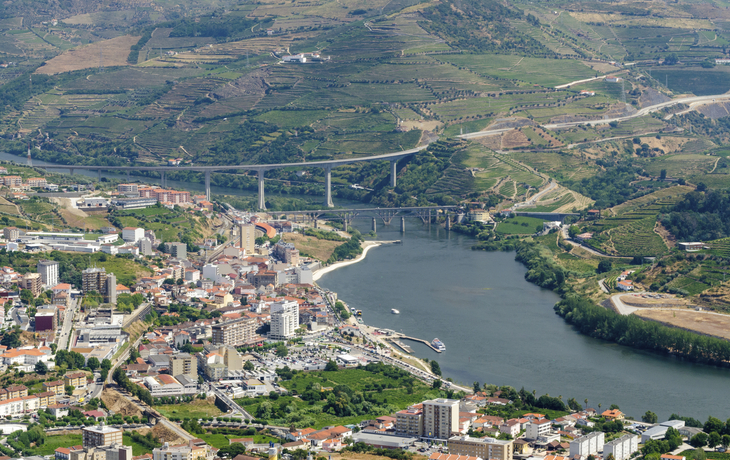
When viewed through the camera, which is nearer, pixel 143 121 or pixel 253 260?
pixel 253 260

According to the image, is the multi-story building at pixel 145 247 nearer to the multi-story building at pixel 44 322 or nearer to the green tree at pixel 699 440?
the multi-story building at pixel 44 322

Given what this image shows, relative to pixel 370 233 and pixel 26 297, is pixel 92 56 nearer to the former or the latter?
pixel 370 233

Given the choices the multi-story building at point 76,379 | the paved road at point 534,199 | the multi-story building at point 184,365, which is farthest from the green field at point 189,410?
the paved road at point 534,199

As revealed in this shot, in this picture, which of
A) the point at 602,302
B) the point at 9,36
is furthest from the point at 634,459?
the point at 9,36

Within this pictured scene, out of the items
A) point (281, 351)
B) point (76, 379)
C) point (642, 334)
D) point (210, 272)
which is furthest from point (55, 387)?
point (642, 334)

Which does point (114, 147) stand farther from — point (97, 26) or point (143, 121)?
point (97, 26)

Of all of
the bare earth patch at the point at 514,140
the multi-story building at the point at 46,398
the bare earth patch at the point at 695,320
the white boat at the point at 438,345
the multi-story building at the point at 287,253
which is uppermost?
the multi-story building at the point at 46,398
